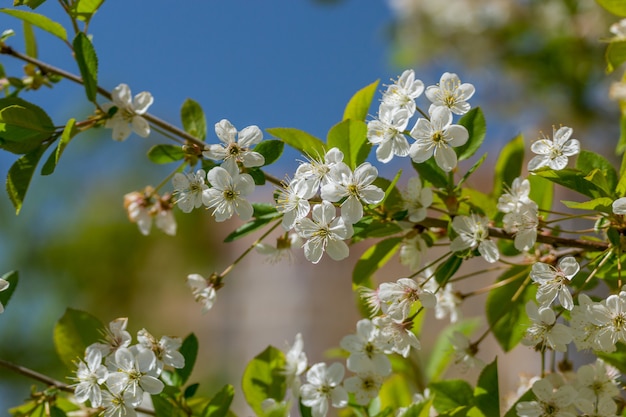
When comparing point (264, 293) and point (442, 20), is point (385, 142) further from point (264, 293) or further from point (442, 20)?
point (264, 293)

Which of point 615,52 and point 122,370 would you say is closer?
point 122,370

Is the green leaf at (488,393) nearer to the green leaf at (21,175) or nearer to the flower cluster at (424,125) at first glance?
the flower cluster at (424,125)

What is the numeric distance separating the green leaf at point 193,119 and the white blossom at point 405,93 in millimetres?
179

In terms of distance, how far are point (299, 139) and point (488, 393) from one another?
9.8 inches

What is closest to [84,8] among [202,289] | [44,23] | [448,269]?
[44,23]

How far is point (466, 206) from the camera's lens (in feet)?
2.02

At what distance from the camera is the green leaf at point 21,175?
1.96ft

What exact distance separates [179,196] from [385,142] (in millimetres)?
160

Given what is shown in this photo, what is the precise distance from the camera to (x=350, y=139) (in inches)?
22.3

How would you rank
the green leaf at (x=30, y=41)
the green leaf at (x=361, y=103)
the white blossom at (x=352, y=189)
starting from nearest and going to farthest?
the white blossom at (x=352, y=189), the green leaf at (x=361, y=103), the green leaf at (x=30, y=41)

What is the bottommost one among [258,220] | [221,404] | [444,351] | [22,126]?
[444,351]

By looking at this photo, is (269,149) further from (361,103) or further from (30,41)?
(30,41)

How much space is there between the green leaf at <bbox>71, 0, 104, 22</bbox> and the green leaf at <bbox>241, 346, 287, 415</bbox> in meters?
0.33

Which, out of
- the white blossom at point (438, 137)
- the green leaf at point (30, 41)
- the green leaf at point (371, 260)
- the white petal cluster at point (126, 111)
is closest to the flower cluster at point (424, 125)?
the white blossom at point (438, 137)
